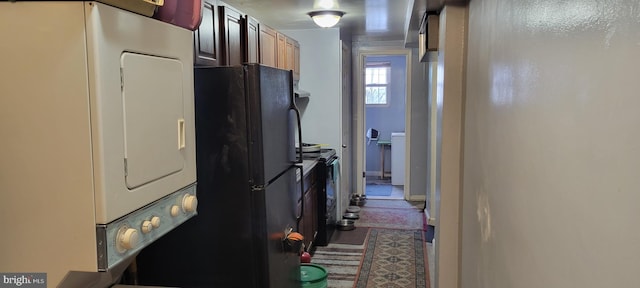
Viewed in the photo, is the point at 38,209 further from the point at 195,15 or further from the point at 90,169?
the point at 195,15

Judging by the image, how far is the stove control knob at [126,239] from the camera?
114 cm

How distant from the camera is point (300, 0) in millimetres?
3564

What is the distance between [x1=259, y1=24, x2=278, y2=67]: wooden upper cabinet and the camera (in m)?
3.41

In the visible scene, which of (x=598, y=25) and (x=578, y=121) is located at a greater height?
(x=598, y=25)

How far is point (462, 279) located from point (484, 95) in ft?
3.04

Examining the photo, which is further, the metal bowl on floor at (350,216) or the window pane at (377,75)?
the window pane at (377,75)

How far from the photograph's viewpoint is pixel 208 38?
8.03 ft

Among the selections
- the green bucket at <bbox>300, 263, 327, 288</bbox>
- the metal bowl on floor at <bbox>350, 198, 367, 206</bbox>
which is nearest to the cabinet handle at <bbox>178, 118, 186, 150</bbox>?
the green bucket at <bbox>300, 263, 327, 288</bbox>

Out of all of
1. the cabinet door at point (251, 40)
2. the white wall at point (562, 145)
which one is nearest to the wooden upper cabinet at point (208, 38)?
the cabinet door at point (251, 40)

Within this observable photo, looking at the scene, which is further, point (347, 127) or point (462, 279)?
point (347, 127)

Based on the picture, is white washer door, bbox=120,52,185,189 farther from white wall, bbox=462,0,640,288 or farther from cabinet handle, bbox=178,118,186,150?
white wall, bbox=462,0,640,288

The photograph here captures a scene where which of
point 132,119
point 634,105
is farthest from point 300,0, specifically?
point 634,105

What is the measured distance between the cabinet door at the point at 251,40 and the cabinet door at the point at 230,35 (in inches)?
2.5

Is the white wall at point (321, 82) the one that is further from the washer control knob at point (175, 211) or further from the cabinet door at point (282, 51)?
the washer control knob at point (175, 211)
